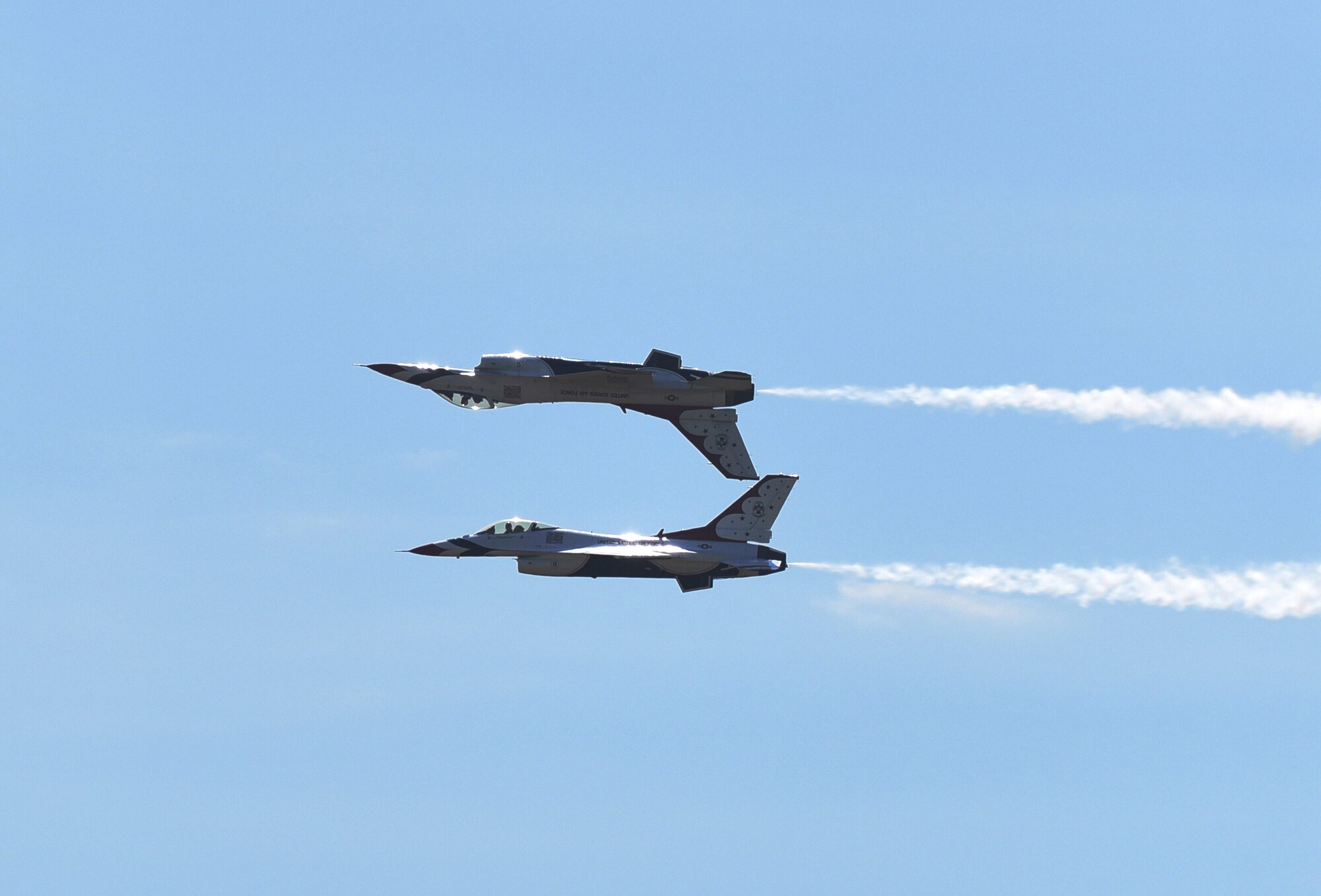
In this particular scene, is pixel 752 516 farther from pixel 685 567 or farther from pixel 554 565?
pixel 554 565

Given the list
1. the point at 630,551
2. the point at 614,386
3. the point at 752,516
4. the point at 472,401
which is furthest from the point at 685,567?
the point at 472,401

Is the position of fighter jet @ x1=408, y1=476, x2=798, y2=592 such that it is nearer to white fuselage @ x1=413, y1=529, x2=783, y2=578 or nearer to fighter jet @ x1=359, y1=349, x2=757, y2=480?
white fuselage @ x1=413, y1=529, x2=783, y2=578

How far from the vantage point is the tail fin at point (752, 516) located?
284 feet

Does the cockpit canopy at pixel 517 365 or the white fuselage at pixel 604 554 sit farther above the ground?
the cockpit canopy at pixel 517 365

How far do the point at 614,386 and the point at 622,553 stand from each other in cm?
708

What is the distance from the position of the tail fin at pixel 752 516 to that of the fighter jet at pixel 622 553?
0.06m

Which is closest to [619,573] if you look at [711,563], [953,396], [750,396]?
[711,563]

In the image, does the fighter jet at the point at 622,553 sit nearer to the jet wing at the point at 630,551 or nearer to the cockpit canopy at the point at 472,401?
the jet wing at the point at 630,551

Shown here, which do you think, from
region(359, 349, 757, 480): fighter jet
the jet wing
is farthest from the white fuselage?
region(359, 349, 757, 480): fighter jet

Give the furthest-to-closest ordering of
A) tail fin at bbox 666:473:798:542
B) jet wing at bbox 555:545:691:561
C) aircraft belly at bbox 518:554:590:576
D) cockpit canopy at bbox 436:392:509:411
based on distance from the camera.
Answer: cockpit canopy at bbox 436:392:509:411 → tail fin at bbox 666:473:798:542 → aircraft belly at bbox 518:554:590:576 → jet wing at bbox 555:545:691:561

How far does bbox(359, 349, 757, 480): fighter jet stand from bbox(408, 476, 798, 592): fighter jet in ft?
15.7

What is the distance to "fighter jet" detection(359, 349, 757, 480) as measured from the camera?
8775cm

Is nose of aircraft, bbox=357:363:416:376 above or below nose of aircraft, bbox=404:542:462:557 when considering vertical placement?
above

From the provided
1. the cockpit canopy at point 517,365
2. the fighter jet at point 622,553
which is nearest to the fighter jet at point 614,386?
the cockpit canopy at point 517,365
